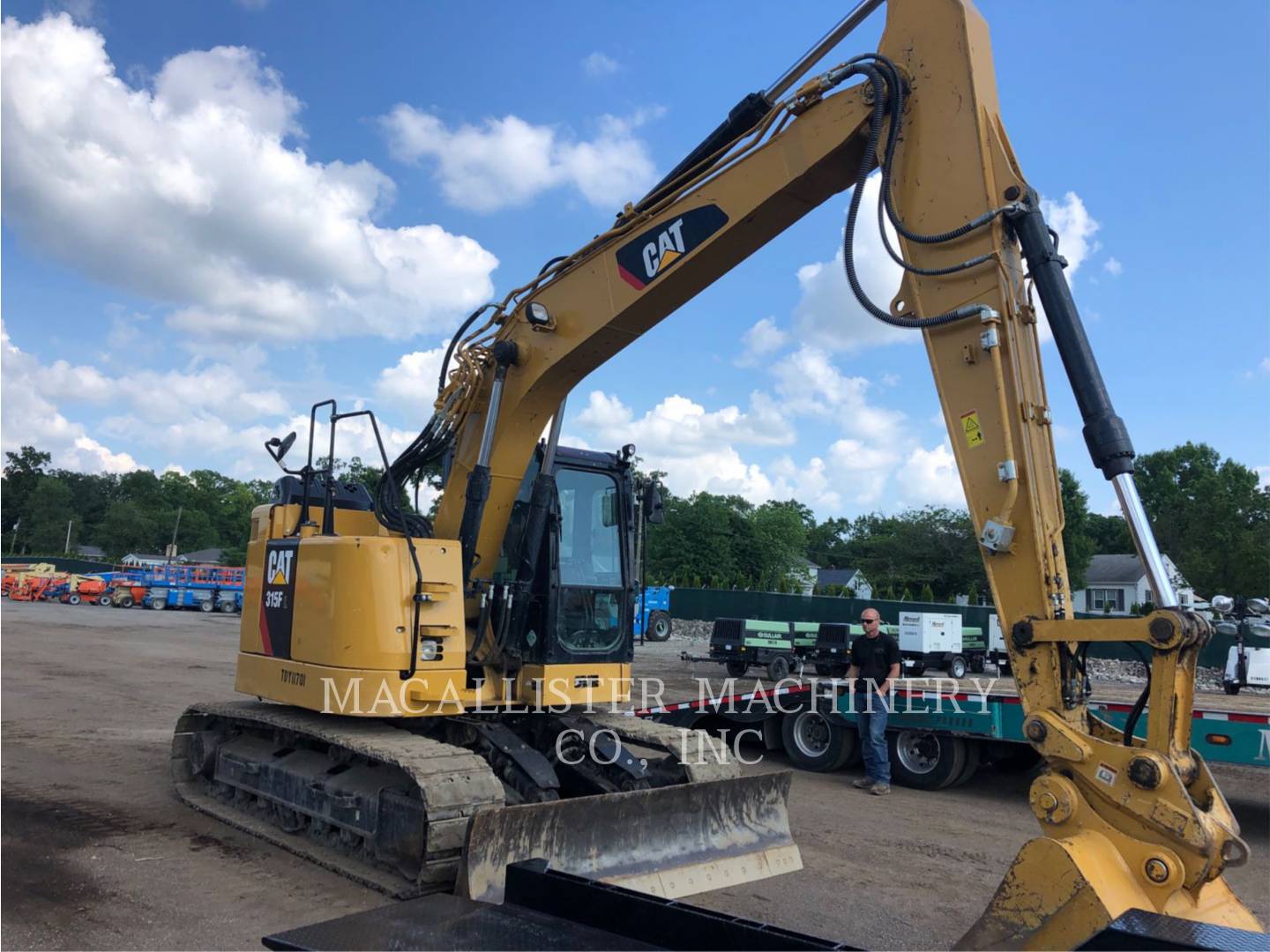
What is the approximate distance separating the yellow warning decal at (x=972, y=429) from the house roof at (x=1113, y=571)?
6274 centimetres

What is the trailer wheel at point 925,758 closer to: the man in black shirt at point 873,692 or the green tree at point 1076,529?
the man in black shirt at point 873,692

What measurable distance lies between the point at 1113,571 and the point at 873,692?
61668 millimetres

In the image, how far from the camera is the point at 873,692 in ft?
28.8

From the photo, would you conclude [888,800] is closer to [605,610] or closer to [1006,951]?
[605,610]

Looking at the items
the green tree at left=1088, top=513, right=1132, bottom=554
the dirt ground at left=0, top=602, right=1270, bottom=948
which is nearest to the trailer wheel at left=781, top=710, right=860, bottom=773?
the dirt ground at left=0, top=602, right=1270, bottom=948

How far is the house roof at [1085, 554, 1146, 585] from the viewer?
6125 cm

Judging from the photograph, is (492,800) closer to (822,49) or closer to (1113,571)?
(822,49)

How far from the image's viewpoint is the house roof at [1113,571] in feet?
201

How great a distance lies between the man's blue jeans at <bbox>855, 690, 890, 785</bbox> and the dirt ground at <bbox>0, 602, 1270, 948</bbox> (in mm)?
256

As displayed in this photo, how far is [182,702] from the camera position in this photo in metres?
13.3

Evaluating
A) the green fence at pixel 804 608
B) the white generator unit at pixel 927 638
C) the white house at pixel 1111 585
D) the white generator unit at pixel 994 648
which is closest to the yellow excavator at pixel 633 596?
the white generator unit at pixel 927 638

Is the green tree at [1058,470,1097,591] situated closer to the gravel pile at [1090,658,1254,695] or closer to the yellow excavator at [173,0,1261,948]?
the gravel pile at [1090,658,1254,695]

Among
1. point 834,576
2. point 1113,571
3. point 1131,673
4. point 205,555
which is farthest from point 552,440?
point 205,555

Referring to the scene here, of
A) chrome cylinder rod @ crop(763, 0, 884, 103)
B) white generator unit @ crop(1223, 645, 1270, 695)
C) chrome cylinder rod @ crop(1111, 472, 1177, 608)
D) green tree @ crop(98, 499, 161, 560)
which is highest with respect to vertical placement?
green tree @ crop(98, 499, 161, 560)
